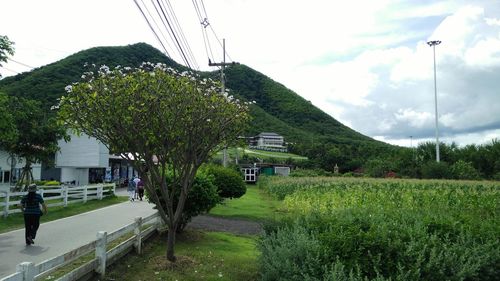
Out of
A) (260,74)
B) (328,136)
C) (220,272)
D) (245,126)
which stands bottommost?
(220,272)

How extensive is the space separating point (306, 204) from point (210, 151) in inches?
503

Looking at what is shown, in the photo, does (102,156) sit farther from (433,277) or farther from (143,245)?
(433,277)

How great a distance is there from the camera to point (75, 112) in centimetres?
847

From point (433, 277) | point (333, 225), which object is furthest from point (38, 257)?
point (433, 277)

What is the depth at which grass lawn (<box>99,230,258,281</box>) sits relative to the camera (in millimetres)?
9117

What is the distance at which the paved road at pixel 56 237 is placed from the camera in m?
10.3

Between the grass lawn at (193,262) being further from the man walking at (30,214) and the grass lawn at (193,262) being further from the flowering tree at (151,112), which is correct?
the man walking at (30,214)

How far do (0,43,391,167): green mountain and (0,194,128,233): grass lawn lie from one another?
8.94 metres

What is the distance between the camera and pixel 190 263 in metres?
10.0

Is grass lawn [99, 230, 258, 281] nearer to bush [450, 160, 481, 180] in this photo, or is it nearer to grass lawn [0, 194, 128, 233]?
grass lawn [0, 194, 128, 233]

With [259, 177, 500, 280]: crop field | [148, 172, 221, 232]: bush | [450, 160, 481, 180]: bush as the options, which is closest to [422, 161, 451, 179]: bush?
[450, 160, 481, 180]: bush

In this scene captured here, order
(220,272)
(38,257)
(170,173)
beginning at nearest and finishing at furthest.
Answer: (220,272)
(38,257)
(170,173)

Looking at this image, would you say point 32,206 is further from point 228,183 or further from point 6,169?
point 6,169

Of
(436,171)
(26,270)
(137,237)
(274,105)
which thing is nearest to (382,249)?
(26,270)
